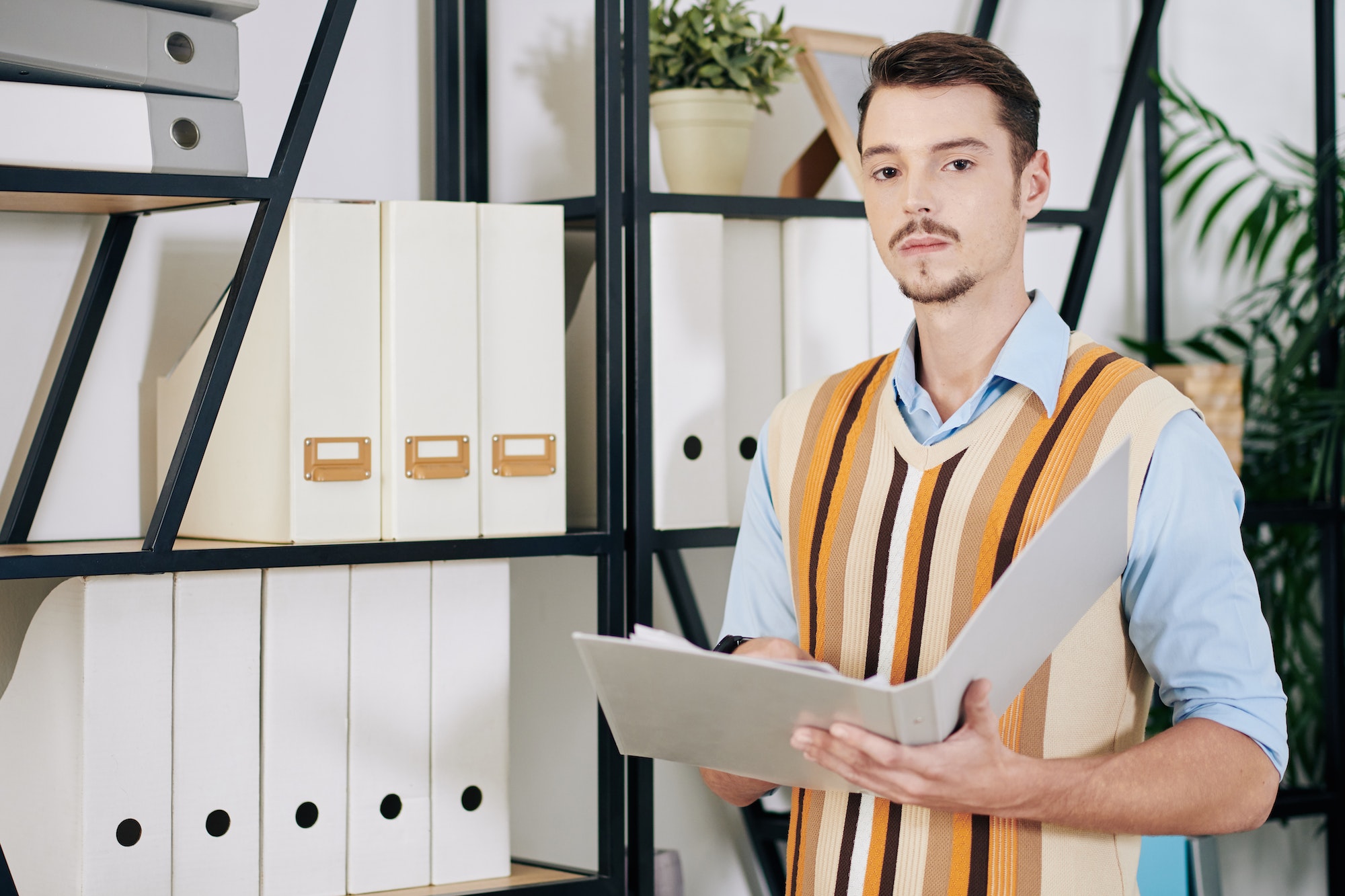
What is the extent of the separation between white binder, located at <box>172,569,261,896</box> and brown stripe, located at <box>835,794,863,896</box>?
25.2 inches

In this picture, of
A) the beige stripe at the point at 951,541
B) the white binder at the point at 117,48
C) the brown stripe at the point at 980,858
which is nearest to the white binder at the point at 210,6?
the white binder at the point at 117,48

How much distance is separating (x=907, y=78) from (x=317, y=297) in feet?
2.18

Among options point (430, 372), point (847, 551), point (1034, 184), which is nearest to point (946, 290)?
point (1034, 184)

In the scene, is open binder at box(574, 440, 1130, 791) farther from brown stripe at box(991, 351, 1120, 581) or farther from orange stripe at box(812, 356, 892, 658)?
orange stripe at box(812, 356, 892, 658)

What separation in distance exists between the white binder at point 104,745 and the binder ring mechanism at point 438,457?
0.29 meters

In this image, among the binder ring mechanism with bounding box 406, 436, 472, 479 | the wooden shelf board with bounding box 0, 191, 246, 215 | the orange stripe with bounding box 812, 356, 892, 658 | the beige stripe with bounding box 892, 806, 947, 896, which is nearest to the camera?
the beige stripe with bounding box 892, 806, 947, 896

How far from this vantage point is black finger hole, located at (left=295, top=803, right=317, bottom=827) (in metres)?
1.51

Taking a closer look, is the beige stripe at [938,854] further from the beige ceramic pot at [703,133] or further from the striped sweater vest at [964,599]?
the beige ceramic pot at [703,133]

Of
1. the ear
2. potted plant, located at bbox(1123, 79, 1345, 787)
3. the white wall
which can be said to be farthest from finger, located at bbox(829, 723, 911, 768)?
potted plant, located at bbox(1123, 79, 1345, 787)

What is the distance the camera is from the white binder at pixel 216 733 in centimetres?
145

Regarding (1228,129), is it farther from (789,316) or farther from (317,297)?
(317,297)

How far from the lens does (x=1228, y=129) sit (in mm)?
2615

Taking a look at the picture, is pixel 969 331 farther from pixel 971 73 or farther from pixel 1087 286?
pixel 1087 286

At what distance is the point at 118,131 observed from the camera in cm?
138
